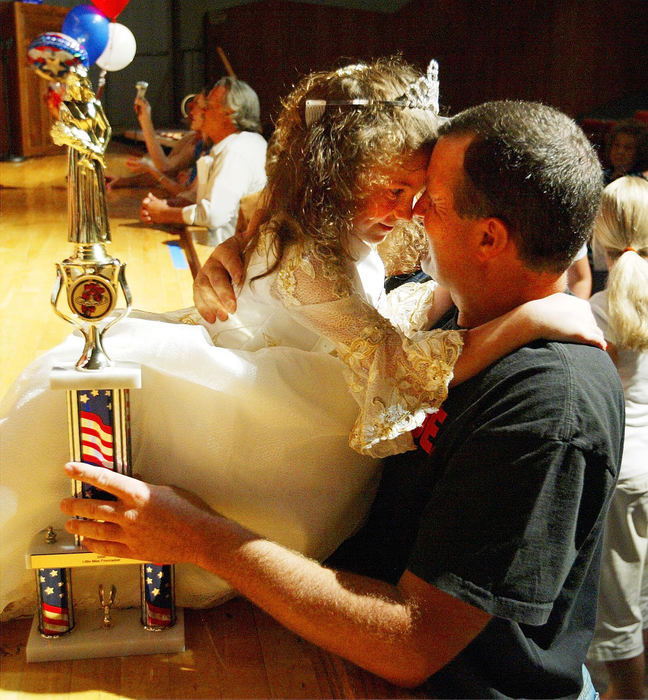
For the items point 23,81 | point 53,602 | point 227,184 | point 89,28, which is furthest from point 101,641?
point 23,81

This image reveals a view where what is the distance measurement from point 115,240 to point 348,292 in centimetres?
324

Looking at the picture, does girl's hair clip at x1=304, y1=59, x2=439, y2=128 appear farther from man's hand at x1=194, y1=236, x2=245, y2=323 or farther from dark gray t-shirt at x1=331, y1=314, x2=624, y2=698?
dark gray t-shirt at x1=331, y1=314, x2=624, y2=698

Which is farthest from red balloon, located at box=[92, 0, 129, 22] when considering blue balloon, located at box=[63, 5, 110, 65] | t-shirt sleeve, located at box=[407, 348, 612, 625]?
t-shirt sleeve, located at box=[407, 348, 612, 625]

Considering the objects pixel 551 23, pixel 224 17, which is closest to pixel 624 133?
pixel 551 23

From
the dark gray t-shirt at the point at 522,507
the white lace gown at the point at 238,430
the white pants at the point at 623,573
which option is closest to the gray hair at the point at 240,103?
the white pants at the point at 623,573

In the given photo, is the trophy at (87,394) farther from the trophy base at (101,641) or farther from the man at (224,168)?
the man at (224,168)

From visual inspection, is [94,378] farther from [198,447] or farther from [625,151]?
[625,151]

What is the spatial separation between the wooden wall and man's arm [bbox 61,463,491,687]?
712cm

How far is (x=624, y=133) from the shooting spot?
13.3 feet

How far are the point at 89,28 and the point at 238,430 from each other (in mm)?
4918

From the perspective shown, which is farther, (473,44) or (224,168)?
(473,44)

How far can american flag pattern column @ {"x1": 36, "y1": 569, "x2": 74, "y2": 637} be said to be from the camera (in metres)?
1.19

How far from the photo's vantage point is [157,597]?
123cm

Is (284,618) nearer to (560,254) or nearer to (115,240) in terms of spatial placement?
(560,254)
